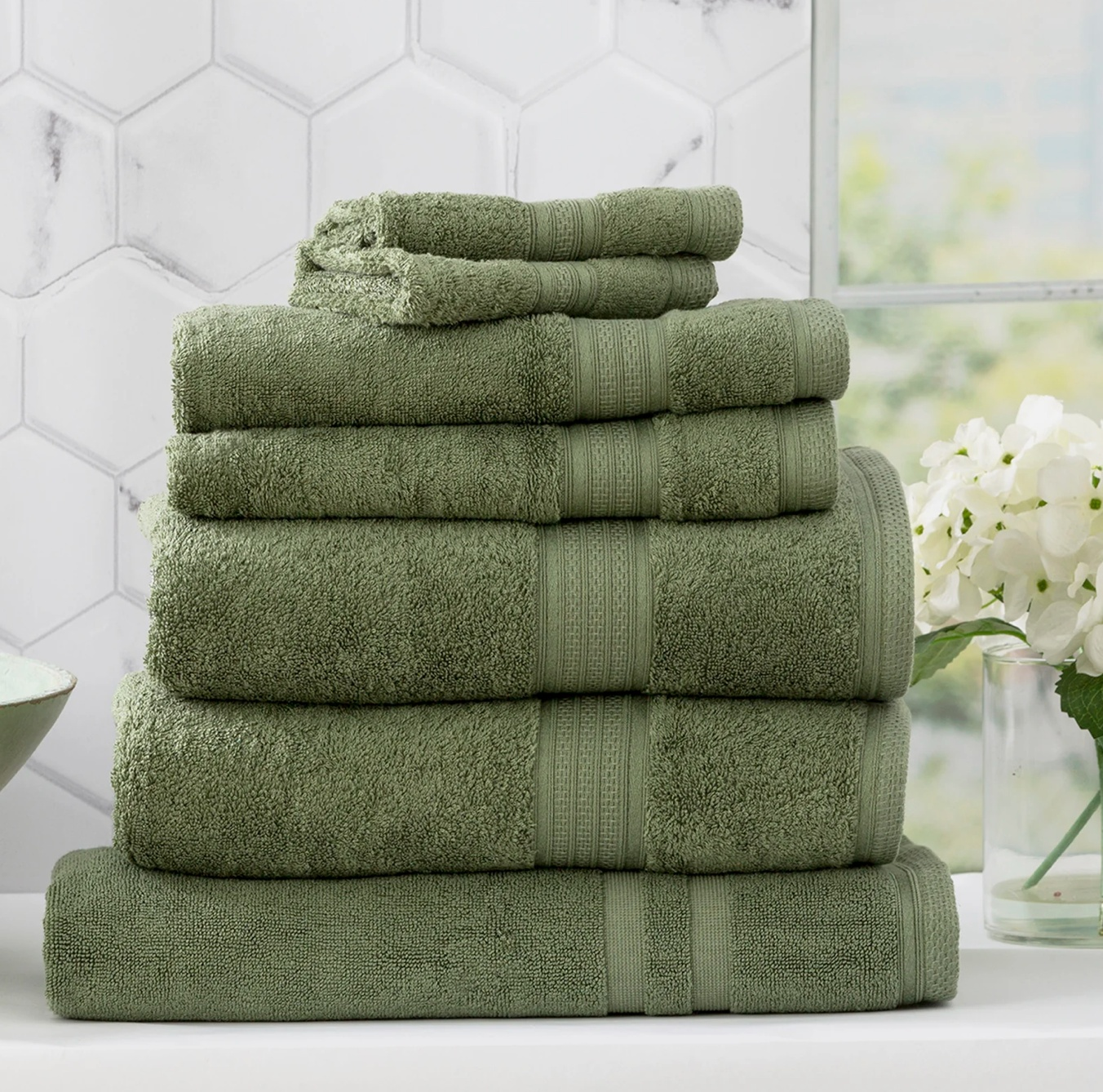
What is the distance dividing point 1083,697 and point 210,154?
2.29 ft

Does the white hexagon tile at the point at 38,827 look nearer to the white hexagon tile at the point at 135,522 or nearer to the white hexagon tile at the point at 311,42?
the white hexagon tile at the point at 135,522

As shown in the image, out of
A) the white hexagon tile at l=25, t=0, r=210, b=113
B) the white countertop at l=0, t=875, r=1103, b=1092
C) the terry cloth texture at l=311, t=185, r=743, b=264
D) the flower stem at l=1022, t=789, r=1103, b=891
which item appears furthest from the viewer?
the white hexagon tile at l=25, t=0, r=210, b=113

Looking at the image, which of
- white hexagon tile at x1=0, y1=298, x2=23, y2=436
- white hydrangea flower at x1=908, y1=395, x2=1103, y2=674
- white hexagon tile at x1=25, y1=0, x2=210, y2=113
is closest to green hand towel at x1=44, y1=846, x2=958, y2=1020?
white hydrangea flower at x1=908, y1=395, x2=1103, y2=674

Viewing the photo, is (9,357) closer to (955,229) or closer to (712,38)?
(712,38)

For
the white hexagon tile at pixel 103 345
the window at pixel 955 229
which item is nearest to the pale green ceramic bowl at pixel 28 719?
the white hexagon tile at pixel 103 345

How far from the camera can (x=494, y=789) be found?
65cm

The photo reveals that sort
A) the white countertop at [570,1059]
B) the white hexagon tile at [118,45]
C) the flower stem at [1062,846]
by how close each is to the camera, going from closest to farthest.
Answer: the white countertop at [570,1059]
the flower stem at [1062,846]
the white hexagon tile at [118,45]

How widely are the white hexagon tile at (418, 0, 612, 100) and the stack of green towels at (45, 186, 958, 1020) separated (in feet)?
1.15

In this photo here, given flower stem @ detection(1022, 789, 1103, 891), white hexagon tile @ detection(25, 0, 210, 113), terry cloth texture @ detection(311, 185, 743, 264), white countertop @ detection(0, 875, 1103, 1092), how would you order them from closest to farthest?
white countertop @ detection(0, 875, 1103, 1092) → terry cloth texture @ detection(311, 185, 743, 264) → flower stem @ detection(1022, 789, 1103, 891) → white hexagon tile @ detection(25, 0, 210, 113)

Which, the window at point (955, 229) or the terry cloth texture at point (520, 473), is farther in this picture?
the window at point (955, 229)

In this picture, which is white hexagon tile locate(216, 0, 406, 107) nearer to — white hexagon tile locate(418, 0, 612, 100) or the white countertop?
white hexagon tile locate(418, 0, 612, 100)

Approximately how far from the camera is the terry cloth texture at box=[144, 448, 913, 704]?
64 cm

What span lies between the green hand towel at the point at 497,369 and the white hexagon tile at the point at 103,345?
32cm

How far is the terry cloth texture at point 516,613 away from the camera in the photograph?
0.64 meters
